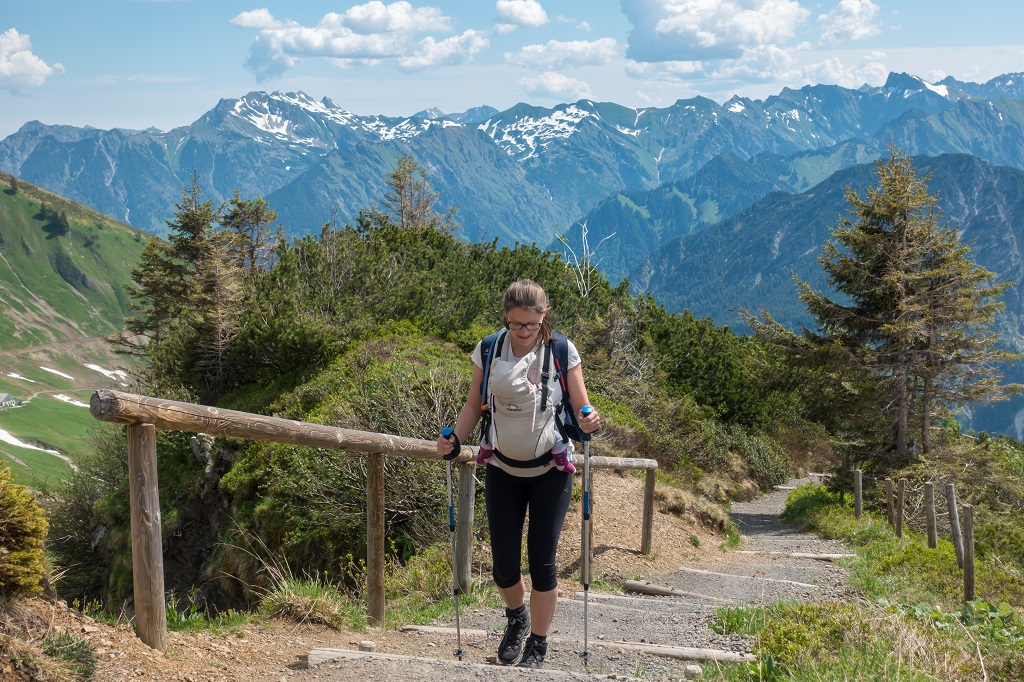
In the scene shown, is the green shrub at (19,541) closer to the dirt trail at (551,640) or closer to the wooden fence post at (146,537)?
the dirt trail at (551,640)

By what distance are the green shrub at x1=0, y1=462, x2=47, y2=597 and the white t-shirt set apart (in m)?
2.09

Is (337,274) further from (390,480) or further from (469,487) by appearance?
(469,487)

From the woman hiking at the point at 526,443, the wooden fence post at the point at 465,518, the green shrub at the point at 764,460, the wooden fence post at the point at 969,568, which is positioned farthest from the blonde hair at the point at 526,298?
the green shrub at the point at 764,460

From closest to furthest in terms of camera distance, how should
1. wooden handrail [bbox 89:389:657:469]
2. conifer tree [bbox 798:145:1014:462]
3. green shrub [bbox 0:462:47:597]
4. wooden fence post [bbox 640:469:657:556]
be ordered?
green shrub [bbox 0:462:47:597] < wooden handrail [bbox 89:389:657:469] < wooden fence post [bbox 640:469:657:556] < conifer tree [bbox 798:145:1014:462]

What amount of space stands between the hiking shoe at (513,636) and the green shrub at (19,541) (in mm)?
2308

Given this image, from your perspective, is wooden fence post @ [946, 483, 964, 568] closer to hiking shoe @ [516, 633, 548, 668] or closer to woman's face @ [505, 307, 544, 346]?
hiking shoe @ [516, 633, 548, 668]

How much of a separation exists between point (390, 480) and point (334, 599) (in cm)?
366

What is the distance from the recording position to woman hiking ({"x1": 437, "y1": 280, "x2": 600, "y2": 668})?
173 inches

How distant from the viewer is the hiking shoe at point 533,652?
4.68 metres

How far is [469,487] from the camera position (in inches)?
267

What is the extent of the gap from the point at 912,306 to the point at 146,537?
21.7 m

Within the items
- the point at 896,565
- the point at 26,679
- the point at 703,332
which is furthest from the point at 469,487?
the point at 703,332

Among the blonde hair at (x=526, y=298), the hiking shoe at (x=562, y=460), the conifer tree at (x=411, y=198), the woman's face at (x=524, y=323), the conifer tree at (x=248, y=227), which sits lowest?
the hiking shoe at (x=562, y=460)

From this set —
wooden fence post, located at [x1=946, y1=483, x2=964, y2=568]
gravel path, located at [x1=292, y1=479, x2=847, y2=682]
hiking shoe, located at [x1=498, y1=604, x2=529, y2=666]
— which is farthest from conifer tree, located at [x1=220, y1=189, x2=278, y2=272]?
hiking shoe, located at [x1=498, y1=604, x2=529, y2=666]
